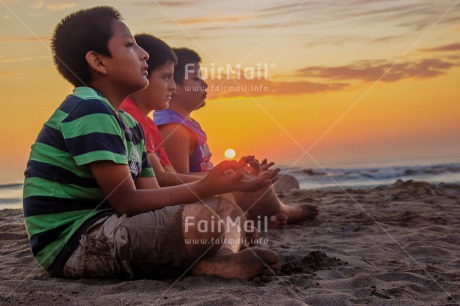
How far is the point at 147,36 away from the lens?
4.46 meters

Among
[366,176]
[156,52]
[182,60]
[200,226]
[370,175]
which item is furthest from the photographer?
[370,175]

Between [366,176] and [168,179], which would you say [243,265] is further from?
[366,176]

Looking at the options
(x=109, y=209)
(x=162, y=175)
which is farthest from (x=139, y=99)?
(x=109, y=209)

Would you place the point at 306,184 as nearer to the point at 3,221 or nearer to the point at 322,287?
the point at 3,221

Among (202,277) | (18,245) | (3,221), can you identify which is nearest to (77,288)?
(202,277)

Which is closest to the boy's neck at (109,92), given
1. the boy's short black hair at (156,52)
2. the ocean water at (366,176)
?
the boy's short black hair at (156,52)

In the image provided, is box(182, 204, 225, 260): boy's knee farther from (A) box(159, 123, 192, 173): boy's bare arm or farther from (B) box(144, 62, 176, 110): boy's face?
(A) box(159, 123, 192, 173): boy's bare arm

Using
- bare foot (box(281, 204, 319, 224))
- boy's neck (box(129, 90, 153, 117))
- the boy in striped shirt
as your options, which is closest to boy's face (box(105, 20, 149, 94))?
the boy in striped shirt

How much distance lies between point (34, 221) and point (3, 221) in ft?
A: 10.9

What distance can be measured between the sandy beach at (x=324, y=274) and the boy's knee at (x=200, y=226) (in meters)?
0.19

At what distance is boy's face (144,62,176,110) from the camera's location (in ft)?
13.9

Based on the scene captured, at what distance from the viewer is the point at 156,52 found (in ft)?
14.2

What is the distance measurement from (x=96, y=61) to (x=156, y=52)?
1.37 metres

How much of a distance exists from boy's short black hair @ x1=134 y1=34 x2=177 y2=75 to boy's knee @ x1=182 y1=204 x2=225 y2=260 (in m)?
1.92
